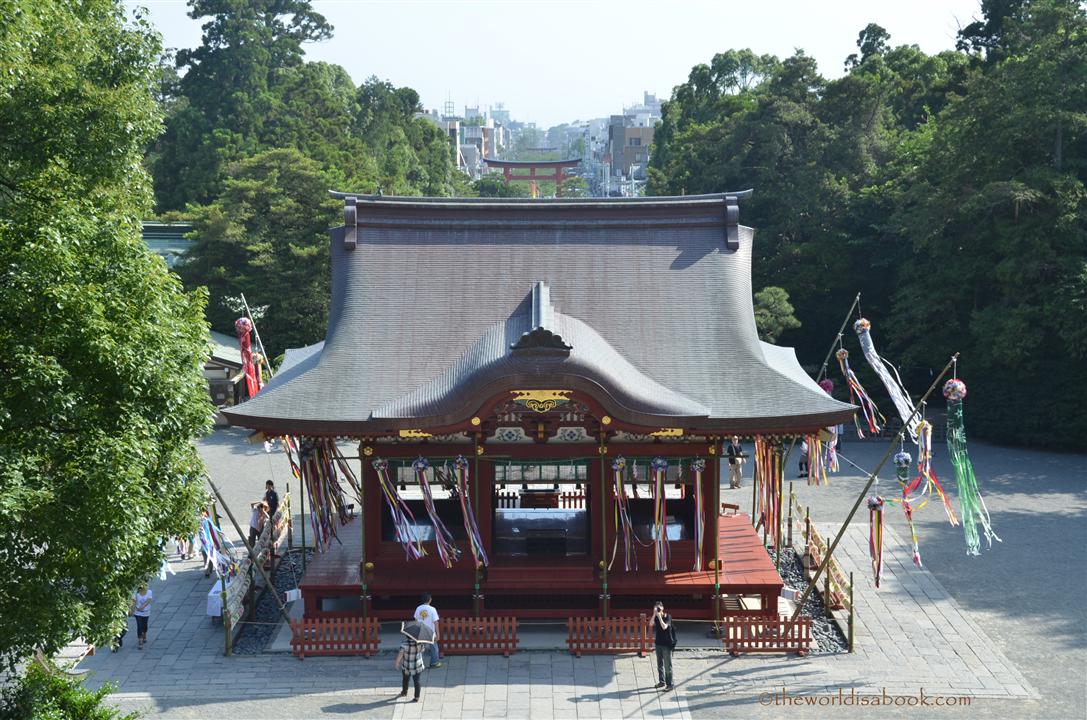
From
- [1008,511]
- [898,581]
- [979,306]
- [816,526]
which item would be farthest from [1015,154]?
[898,581]

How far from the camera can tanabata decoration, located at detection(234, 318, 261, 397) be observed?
1950 centimetres

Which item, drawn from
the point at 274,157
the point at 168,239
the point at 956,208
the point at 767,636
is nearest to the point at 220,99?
the point at 168,239

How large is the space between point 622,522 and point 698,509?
1322 millimetres

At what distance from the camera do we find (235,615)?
60.3 ft

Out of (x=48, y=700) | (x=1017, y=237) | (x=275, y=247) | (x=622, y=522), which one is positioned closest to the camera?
(x=48, y=700)

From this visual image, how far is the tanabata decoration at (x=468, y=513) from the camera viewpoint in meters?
18.0

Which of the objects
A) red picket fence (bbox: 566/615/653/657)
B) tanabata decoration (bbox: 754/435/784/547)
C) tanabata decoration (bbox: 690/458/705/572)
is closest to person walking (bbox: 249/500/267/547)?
red picket fence (bbox: 566/615/653/657)

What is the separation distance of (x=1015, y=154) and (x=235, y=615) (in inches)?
1038

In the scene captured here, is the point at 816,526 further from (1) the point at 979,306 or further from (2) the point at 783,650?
(1) the point at 979,306

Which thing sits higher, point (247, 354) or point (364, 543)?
point (247, 354)

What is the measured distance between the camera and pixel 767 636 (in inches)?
692

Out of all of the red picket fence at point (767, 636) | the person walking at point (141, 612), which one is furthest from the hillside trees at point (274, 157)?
the red picket fence at point (767, 636)

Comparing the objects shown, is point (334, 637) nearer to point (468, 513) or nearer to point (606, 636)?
point (468, 513)

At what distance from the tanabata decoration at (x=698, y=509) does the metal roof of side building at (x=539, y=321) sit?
123cm
